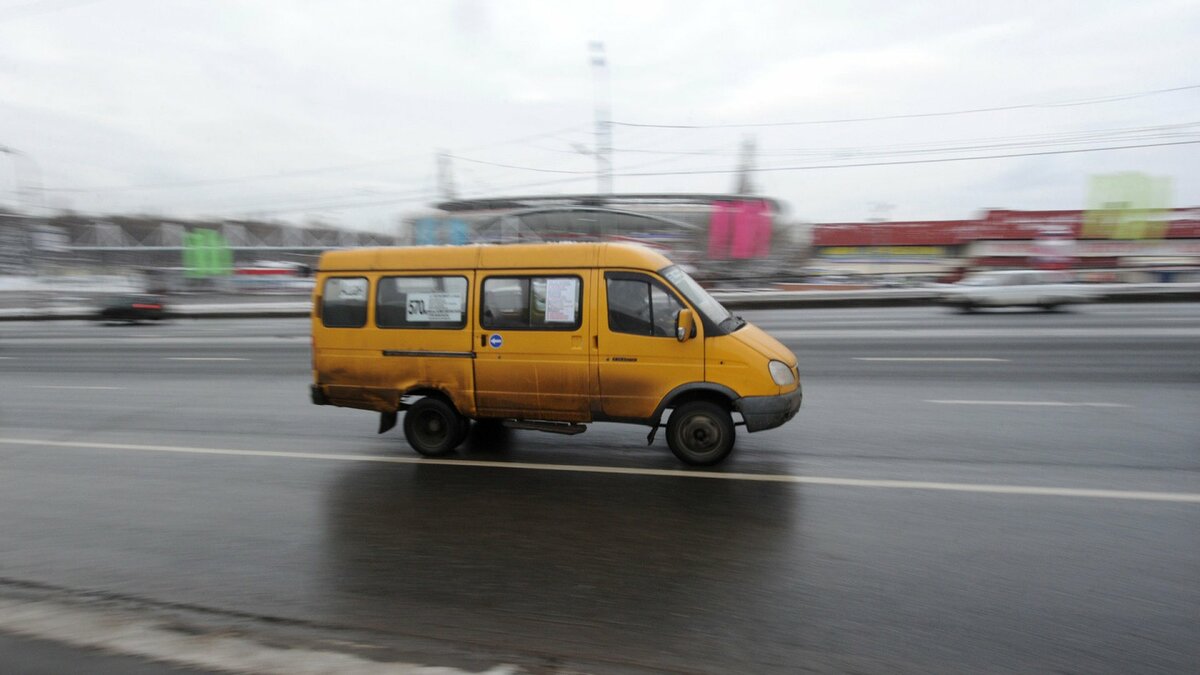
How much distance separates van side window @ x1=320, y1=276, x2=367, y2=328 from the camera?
702cm

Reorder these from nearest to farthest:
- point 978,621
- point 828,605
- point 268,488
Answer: point 978,621 → point 828,605 → point 268,488

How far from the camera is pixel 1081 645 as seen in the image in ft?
10.7

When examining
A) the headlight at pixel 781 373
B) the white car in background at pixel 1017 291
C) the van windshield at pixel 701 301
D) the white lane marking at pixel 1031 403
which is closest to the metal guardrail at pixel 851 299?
the white car in background at pixel 1017 291

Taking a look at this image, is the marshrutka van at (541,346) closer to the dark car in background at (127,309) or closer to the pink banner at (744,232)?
the dark car in background at (127,309)

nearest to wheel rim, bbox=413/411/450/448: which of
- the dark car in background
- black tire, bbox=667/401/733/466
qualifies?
black tire, bbox=667/401/733/466

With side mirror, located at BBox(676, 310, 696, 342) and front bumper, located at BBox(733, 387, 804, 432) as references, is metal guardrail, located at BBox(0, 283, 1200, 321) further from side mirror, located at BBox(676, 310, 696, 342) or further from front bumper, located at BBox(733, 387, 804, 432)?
side mirror, located at BBox(676, 310, 696, 342)

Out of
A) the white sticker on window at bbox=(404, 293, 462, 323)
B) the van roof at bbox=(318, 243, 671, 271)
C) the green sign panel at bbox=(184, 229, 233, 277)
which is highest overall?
the green sign panel at bbox=(184, 229, 233, 277)

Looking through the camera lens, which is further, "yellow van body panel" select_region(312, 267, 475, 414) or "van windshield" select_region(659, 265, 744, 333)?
"yellow van body panel" select_region(312, 267, 475, 414)

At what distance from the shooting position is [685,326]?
6074mm

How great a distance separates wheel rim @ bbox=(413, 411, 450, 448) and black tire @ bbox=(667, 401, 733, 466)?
7.55ft

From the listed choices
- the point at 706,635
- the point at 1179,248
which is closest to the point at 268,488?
the point at 706,635

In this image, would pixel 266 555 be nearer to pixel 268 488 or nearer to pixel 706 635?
pixel 268 488

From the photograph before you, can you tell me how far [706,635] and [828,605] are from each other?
2.47ft

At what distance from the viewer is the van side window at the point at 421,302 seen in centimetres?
672
